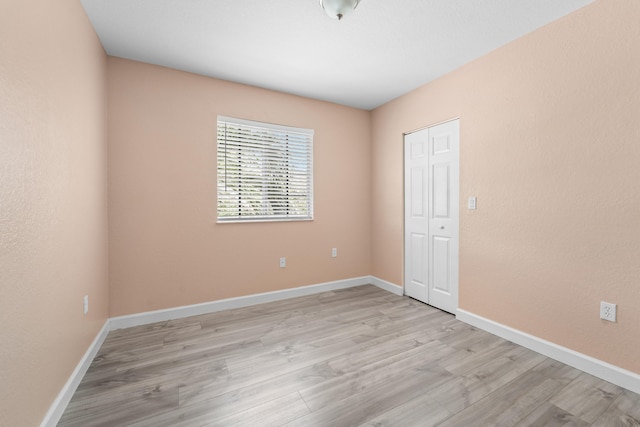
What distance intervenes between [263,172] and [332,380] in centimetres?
233

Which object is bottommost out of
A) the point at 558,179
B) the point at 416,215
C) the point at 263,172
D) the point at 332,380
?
the point at 332,380

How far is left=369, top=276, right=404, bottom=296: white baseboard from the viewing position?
11.7 ft

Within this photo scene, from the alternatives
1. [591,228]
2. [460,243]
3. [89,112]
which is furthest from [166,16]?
[591,228]

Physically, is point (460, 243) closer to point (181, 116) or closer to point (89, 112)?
point (181, 116)

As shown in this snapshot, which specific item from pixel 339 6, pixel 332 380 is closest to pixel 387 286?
pixel 332 380

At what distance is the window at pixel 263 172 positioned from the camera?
306 cm

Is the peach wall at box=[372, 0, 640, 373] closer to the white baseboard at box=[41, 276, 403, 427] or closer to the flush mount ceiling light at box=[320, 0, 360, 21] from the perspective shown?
the white baseboard at box=[41, 276, 403, 427]

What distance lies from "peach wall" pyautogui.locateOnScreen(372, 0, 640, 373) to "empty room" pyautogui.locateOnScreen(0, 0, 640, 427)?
0.05ft

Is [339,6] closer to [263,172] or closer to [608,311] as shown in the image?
[263,172]

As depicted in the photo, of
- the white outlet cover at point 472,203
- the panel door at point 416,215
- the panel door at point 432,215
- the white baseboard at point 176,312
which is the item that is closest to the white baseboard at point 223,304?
the white baseboard at point 176,312

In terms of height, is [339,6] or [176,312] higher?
[339,6]

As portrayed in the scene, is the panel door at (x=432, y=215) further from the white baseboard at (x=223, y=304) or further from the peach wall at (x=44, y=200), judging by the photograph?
the peach wall at (x=44, y=200)

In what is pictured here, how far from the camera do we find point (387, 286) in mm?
3752

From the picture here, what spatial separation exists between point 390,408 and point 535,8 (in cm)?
288
